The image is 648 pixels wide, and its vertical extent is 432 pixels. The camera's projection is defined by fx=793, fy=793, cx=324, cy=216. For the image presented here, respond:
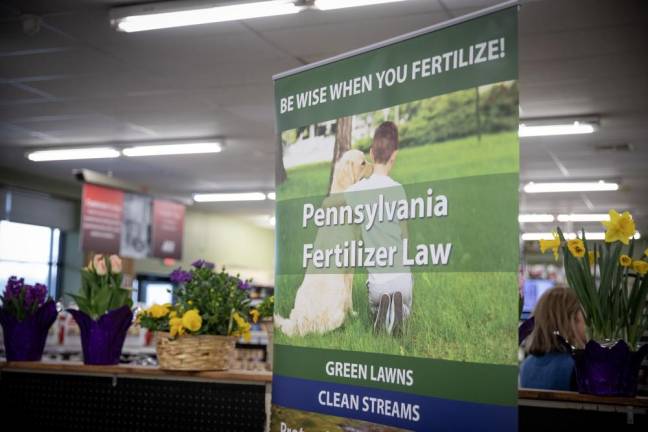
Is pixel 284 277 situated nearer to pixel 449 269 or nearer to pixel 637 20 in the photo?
pixel 449 269

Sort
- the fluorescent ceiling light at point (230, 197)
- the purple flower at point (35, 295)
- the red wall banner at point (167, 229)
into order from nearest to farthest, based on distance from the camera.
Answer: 1. the purple flower at point (35, 295)
2. the red wall banner at point (167, 229)
3. the fluorescent ceiling light at point (230, 197)

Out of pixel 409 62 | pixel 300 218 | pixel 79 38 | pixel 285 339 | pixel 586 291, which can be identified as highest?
pixel 79 38

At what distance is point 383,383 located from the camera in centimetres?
211

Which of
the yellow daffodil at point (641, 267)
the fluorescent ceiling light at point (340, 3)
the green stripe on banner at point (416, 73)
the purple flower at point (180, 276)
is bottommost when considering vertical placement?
the purple flower at point (180, 276)

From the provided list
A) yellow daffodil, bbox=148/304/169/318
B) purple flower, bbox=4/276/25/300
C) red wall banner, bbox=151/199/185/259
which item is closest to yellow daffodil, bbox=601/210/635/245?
yellow daffodil, bbox=148/304/169/318

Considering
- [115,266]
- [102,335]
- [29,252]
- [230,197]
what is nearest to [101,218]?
[29,252]

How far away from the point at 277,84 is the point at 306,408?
3.43ft

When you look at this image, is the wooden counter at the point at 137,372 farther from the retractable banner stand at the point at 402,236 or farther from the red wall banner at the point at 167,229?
the red wall banner at the point at 167,229

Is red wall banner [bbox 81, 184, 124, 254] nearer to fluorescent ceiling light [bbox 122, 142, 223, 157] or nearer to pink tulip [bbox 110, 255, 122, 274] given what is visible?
fluorescent ceiling light [bbox 122, 142, 223, 157]

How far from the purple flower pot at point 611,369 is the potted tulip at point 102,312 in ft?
6.97

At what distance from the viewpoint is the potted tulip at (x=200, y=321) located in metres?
3.34

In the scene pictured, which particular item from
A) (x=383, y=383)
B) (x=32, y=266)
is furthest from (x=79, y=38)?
(x=32, y=266)

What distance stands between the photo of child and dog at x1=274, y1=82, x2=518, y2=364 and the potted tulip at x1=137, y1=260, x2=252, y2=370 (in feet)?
3.19

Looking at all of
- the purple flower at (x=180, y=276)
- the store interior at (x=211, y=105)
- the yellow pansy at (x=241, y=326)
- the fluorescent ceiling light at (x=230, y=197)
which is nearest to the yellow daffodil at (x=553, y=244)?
the store interior at (x=211, y=105)
